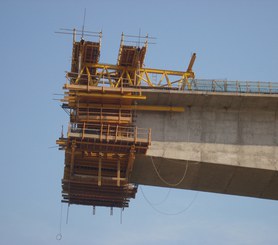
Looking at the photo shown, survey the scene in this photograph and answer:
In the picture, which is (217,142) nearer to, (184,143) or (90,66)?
(184,143)

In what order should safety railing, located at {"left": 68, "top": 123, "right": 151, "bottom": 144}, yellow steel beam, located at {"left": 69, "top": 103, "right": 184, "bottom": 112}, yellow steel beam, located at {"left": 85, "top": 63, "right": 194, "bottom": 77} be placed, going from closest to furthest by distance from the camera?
1. safety railing, located at {"left": 68, "top": 123, "right": 151, "bottom": 144}
2. yellow steel beam, located at {"left": 69, "top": 103, "right": 184, "bottom": 112}
3. yellow steel beam, located at {"left": 85, "top": 63, "right": 194, "bottom": 77}

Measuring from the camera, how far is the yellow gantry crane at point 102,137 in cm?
3350

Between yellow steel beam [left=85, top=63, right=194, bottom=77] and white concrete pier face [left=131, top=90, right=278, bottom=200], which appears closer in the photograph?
white concrete pier face [left=131, top=90, right=278, bottom=200]

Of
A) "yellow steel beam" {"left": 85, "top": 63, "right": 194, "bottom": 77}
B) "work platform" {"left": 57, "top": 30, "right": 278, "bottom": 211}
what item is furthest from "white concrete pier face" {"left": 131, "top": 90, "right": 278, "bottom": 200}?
"yellow steel beam" {"left": 85, "top": 63, "right": 194, "bottom": 77}

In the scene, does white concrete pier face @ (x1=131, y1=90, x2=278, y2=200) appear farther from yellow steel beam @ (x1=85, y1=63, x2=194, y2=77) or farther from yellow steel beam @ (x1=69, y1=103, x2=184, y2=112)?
yellow steel beam @ (x1=85, y1=63, x2=194, y2=77)

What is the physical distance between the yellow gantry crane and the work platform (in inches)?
2.1

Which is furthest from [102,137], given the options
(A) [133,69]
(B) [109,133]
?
(A) [133,69]

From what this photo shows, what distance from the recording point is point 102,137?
3316 cm

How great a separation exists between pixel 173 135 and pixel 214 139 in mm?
2217

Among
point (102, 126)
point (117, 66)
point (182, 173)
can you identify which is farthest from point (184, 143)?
point (117, 66)

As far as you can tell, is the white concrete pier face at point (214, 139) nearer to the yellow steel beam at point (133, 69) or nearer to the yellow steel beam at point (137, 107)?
the yellow steel beam at point (137, 107)

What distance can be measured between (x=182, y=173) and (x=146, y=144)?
3248 millimetres

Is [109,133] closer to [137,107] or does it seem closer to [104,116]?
[104,116]

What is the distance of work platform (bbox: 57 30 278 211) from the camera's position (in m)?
34.3
